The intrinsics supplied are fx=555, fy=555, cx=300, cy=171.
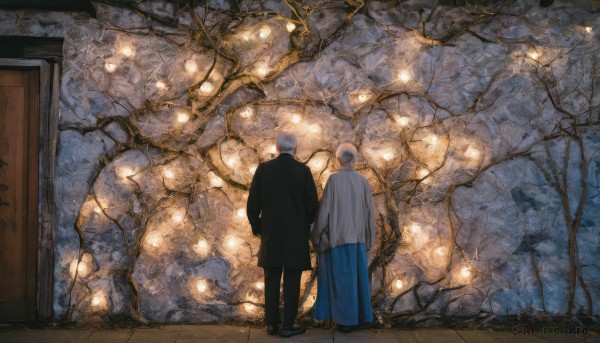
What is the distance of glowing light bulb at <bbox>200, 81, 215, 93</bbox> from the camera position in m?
4.51

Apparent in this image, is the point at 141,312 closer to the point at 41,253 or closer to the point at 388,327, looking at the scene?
the point at 41,253

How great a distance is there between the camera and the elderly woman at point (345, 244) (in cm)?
409

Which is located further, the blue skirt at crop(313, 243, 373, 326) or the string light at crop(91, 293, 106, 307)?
the string light at crop(91, 293, 106, 307)

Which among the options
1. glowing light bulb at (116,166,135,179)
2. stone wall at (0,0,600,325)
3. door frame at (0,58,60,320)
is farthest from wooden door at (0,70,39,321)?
glowing light bulb at (116,166,135,179)

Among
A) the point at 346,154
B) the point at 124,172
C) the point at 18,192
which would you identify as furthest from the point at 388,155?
the point at 18,192

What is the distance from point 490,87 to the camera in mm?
4520

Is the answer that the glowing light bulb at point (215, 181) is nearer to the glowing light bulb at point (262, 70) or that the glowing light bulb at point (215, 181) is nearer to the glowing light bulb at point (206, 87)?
the glowing light bulb at point (206, 87)

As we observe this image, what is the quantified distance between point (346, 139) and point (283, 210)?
0.89m

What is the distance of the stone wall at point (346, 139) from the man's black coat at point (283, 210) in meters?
Answer: 0.45

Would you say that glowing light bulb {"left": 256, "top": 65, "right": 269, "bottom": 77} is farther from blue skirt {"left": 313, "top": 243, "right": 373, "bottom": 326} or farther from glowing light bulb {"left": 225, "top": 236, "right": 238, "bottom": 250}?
blue skirt {"left": 313, "top": 243, "right": 373, "bottom": 326}

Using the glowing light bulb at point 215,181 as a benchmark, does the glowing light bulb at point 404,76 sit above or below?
above

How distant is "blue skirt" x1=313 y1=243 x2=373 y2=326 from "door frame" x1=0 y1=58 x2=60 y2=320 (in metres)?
2.12

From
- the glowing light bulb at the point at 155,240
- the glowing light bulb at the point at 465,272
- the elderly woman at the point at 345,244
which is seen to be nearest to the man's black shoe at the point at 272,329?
the elderly woman at the point at 345,244

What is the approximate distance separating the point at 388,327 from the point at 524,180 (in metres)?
1.62
